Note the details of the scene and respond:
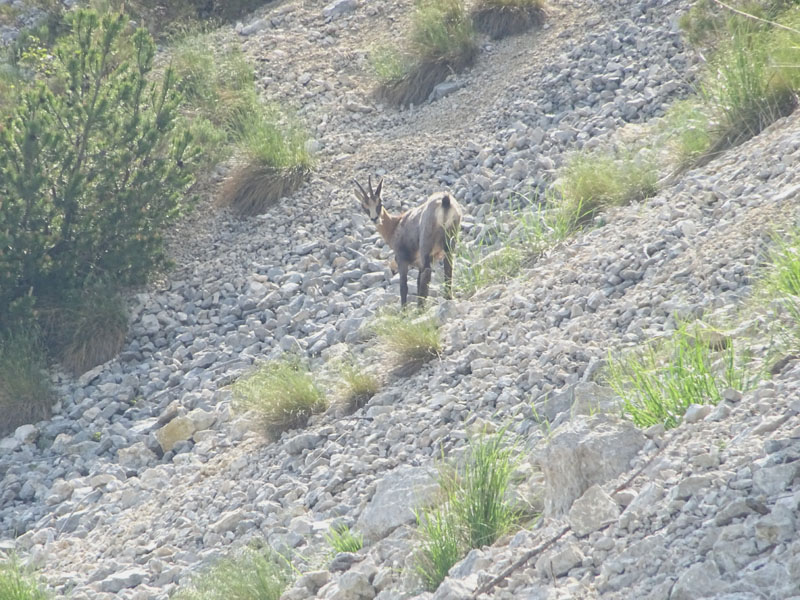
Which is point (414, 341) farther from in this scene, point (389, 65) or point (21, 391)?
point (389, 65)

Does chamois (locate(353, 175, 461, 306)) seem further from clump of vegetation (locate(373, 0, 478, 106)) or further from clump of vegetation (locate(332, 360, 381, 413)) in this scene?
clump of vegetation (locate(373, 0, 478, 106))

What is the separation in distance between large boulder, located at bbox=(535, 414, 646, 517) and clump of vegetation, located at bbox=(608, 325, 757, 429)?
0.56ft

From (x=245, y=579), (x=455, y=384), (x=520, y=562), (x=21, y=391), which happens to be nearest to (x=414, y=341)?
(x=455, y=384)

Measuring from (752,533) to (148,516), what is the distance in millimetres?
4900

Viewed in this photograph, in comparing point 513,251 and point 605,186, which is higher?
point 605,186

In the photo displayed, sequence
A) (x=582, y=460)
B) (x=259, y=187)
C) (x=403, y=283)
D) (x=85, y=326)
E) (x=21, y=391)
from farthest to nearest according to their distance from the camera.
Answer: (x=259, y=187) < (x=85, y=326) < (x=21, y=391) < (x=403, y=283) < (x=582, y=460)

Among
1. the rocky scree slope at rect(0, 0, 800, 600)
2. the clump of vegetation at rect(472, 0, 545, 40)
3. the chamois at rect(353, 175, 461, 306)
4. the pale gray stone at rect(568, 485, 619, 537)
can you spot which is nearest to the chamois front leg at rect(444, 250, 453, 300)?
the chamois at rect(353, 175, 461, 306)

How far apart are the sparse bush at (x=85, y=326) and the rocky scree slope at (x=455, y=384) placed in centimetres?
20

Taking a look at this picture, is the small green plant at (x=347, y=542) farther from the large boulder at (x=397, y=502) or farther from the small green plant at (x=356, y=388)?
the small green plant at (x=356, y=388)

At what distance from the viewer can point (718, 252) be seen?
7012 millimetres

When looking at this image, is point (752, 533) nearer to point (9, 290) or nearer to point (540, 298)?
point (540, 298)

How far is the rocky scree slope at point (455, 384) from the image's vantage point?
4.34 m

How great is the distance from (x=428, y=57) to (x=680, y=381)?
29.6ft

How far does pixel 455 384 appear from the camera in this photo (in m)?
7.27
